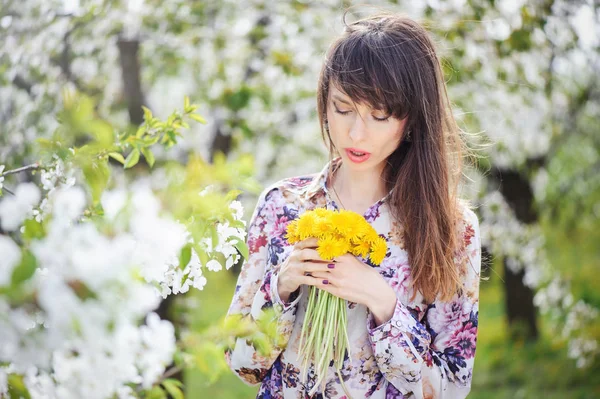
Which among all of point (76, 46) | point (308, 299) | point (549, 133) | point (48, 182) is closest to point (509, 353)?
point (549, 133)

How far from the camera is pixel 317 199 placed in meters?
1.90

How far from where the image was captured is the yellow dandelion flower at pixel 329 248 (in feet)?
5.02

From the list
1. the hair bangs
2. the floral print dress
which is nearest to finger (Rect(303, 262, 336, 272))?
the floral print dress

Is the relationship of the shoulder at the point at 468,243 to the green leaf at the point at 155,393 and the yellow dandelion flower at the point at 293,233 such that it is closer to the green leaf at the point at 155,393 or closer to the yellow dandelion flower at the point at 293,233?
the yellow dandelion flower at the point at 293,233

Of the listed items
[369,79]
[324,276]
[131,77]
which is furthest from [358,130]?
[131,77]

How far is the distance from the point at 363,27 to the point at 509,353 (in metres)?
5.19

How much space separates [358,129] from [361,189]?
11.7 inches

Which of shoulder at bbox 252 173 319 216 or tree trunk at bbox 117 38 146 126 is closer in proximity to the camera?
shoulder at bbox 252 173 319 216

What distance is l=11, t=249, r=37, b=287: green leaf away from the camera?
0.69 m

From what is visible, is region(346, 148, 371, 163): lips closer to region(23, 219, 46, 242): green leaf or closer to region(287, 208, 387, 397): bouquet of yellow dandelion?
region(287, 208, 387, 397): bouquet of yellow dandelion

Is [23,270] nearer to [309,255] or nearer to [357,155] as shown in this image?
[309,255]

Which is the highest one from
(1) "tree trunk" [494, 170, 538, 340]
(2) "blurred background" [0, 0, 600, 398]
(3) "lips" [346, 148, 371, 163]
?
(3) "lips" [346, 148, 371, 163]

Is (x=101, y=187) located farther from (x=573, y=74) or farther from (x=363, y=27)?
(x=573, y=74)

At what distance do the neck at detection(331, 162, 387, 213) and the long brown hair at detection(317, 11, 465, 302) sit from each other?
0.04m
